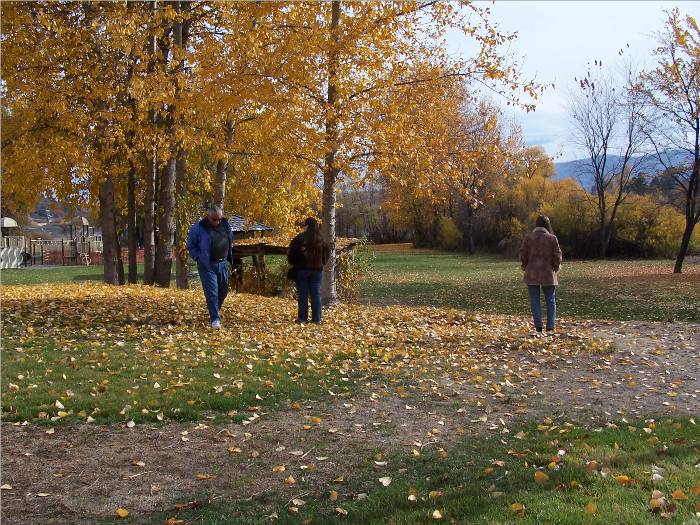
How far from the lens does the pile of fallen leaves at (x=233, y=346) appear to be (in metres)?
7.08

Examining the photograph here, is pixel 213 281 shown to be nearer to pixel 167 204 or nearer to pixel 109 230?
pixel 167 204

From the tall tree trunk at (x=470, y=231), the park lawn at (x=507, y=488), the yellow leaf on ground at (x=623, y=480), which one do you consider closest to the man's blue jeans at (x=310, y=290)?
the park lawn at (x=507, y=488)

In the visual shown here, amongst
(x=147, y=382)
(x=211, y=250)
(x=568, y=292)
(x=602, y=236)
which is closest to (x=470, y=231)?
(x=602, y=236)

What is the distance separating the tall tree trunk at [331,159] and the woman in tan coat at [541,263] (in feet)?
12.0

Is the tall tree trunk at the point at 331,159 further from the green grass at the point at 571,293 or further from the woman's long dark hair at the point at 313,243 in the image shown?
the green grass at the point at 571,293

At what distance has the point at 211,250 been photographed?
9844 mm

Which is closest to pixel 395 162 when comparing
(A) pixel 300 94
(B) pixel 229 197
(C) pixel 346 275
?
(A) pixel 300 94

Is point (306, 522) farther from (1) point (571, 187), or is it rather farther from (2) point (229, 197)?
(1) point (571, 187)

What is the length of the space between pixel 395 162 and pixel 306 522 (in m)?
8.45

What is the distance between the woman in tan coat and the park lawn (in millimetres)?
5375

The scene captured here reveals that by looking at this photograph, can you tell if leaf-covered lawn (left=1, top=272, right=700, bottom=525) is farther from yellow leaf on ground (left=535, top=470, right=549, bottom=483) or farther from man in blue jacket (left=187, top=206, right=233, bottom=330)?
man in blue jacket (left=187, top=206, right=233, bottom=330)

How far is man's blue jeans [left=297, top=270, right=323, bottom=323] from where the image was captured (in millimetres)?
10945

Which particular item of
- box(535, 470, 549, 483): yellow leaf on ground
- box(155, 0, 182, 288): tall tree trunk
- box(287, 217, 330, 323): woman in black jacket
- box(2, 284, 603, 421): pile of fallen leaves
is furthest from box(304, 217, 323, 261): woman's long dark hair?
box(535, 470, 549, 483): yellow leaf on ground

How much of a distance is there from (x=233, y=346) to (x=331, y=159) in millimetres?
4825
